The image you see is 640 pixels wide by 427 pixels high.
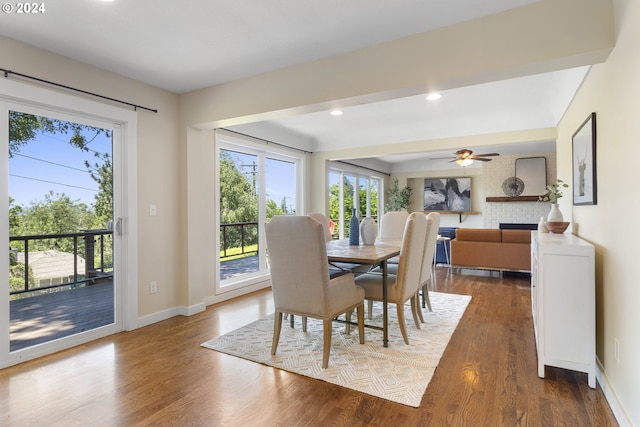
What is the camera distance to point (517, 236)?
17.0 feet

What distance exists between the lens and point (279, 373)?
232cm

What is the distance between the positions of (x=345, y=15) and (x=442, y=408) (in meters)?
2.48

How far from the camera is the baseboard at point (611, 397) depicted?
1.68 m

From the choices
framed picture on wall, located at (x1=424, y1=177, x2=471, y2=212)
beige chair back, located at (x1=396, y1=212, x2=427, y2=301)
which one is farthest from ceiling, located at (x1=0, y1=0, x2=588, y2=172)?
framed picture on wall, located at (x1=424, y1=177, x2=471, y2=212)

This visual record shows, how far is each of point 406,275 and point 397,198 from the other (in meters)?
6.68

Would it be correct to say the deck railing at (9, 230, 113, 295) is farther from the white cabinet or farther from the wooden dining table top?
the white cabinet

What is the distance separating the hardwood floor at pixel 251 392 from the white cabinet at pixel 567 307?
0.17 m

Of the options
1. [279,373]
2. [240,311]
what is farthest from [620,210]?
[240,311]

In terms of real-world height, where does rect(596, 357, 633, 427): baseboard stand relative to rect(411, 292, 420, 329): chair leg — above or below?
below

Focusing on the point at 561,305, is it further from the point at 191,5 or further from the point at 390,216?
the point at 191,5

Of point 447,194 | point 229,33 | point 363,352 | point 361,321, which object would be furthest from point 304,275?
point 447,194

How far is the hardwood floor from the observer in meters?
1.81

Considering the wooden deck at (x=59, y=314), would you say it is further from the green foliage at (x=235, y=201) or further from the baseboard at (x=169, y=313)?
the green foliage at (x=235, y=201)

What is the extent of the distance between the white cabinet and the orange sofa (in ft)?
10.9
